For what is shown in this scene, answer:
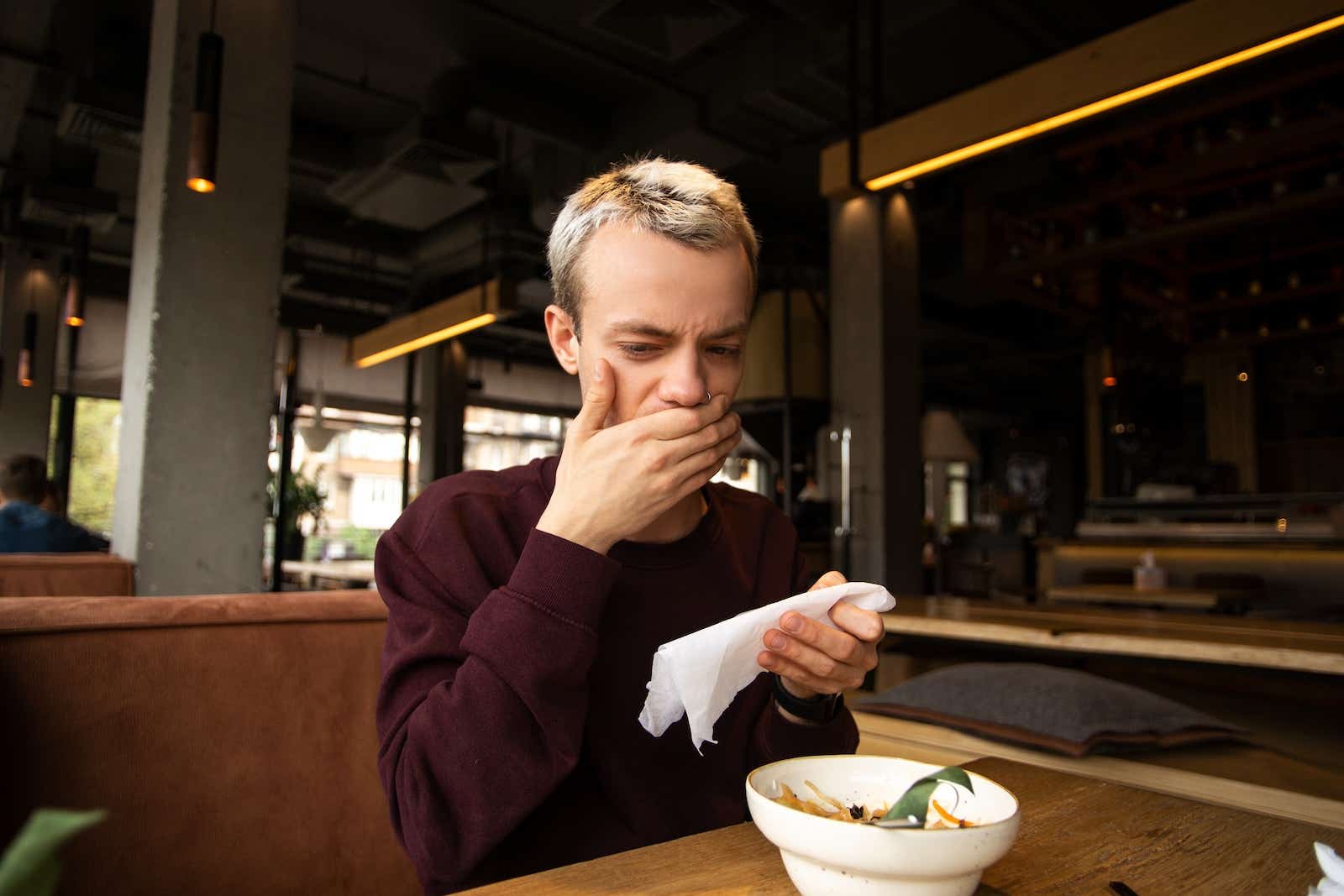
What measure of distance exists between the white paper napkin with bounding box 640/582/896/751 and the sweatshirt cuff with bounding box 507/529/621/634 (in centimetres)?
8

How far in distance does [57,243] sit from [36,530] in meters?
5.47

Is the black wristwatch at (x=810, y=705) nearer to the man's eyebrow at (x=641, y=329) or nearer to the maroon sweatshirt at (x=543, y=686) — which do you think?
the maroon sweatshirt at (x=543, y=686)

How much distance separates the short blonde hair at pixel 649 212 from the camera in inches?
39.5

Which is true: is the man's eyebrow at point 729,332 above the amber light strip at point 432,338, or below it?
below

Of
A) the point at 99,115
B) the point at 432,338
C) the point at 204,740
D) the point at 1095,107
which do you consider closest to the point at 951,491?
the point at 432,338

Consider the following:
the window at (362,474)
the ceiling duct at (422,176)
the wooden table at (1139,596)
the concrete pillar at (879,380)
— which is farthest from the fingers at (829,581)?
the window at (362,474)

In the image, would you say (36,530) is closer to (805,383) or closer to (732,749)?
(732,749)

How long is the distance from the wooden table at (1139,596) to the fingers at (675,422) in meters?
3.71

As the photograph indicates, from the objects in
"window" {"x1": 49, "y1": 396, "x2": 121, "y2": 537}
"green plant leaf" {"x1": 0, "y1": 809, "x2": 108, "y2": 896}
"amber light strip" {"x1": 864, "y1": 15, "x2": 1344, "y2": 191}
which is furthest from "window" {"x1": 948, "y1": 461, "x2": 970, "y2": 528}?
"green plant leaf" {"x1": 0, "y1": 809, "x2": 108, "y2": 896}

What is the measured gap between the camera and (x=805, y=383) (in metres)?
8.47

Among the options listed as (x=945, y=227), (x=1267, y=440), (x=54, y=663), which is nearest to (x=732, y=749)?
(x=54, y=663)

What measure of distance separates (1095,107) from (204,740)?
321cm

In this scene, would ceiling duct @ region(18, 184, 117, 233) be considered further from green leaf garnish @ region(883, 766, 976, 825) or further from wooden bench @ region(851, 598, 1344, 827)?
green leaf garnish @ region(883, 766, 976, 825)

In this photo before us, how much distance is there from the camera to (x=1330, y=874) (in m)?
0.63
